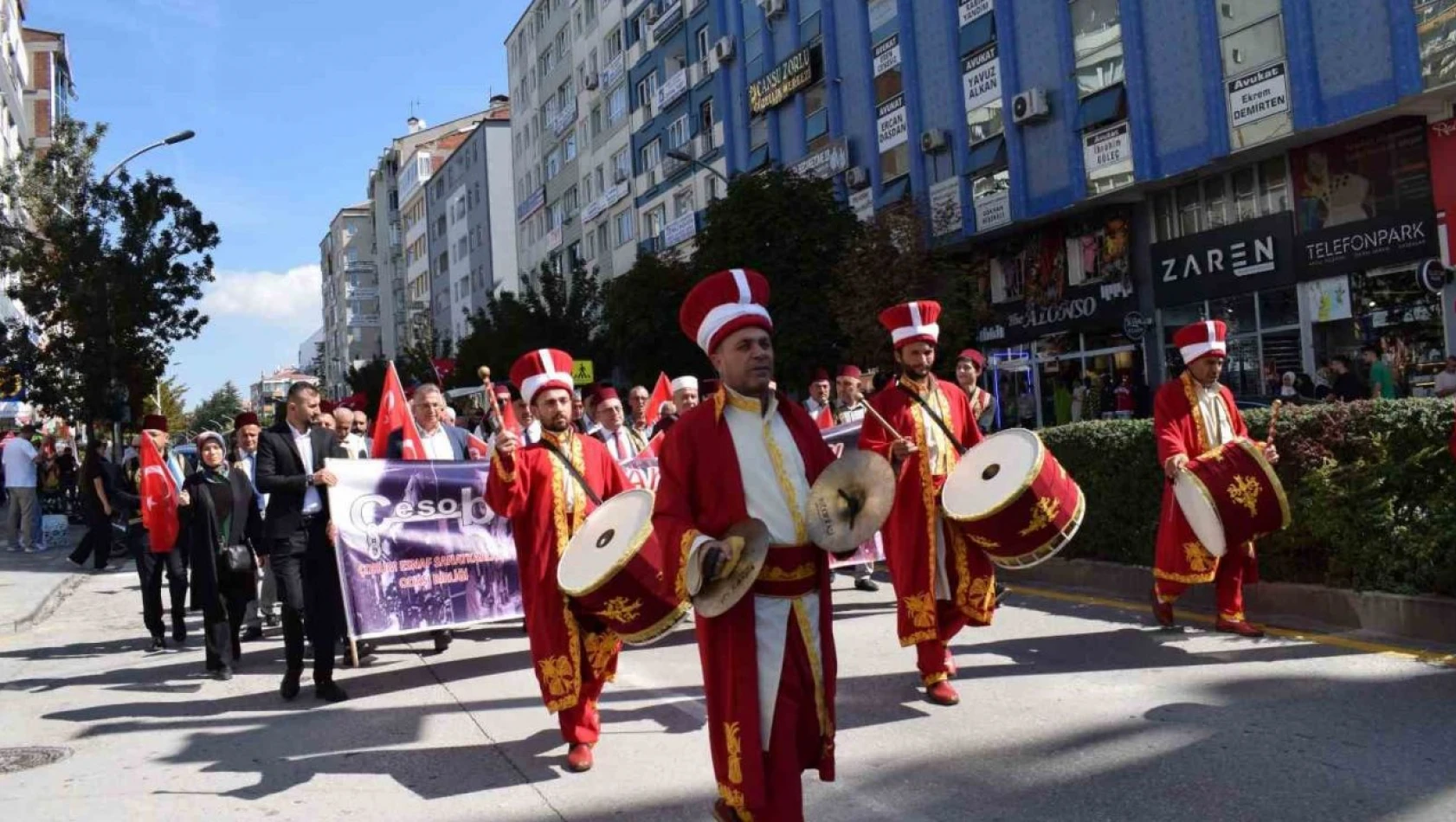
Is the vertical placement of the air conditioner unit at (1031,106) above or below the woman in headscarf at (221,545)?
above

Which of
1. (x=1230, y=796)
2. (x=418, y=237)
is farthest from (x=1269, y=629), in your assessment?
(x=418, y=237)

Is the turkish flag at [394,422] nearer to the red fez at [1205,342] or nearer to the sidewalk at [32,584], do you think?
the sidewalk at [32,584]

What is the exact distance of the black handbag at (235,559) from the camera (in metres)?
9.14

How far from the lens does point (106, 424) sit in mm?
26953

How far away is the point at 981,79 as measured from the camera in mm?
29578

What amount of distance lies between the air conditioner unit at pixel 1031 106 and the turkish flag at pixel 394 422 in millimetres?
19964

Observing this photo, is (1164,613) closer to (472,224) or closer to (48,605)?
(48,605)

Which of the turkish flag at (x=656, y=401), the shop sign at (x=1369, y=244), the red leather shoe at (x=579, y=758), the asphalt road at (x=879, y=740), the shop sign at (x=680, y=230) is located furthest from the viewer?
the shop sign at (x=680, y=230)

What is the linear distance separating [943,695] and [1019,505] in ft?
4.02

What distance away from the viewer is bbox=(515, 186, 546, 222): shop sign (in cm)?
6525

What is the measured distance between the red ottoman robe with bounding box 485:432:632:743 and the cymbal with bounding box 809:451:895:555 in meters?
2.28

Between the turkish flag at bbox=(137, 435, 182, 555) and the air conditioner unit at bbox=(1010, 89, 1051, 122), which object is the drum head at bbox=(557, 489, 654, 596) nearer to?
the turkish flag at bbox=(137, 435, 182, 555)

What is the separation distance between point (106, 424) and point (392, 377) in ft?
63.7

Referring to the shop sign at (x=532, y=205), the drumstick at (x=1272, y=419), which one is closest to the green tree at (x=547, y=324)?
the shop sign at (x=532, y=205)
